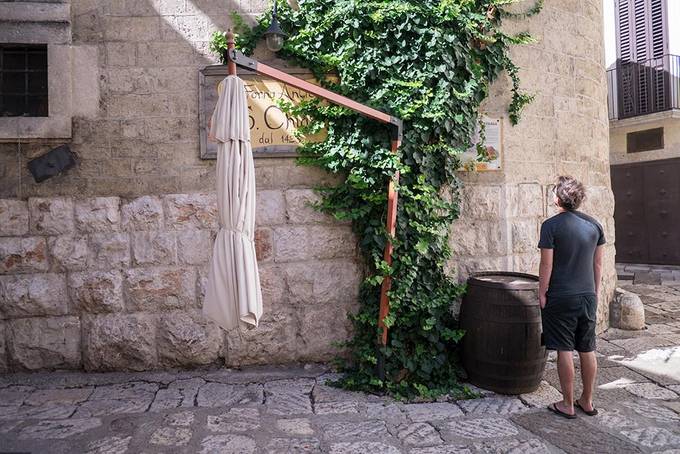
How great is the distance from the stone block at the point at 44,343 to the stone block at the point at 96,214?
31.8 inches

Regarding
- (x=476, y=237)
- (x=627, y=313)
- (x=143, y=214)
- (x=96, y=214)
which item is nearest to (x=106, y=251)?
(x=96, y=214)

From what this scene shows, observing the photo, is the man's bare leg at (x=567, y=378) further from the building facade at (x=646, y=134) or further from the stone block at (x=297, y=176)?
the building facade at (x=646, y=134)

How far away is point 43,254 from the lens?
414 cm

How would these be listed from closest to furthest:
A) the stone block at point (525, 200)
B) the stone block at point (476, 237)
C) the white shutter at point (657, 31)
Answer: the stone block at point (476, 237) → the stone block at point (525, 200) → the white shutter at point (657, 31)

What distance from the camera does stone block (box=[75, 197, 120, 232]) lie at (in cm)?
416

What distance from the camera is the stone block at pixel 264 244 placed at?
4.26 metres

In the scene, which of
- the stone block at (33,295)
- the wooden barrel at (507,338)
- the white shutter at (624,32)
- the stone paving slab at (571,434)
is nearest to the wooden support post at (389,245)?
the wooden barrel at (507,338)

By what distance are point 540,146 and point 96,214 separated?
4.21 m

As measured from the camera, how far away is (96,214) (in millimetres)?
4164

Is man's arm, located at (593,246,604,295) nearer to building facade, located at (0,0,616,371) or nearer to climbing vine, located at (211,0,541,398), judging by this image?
climbing vine, located at (211,0,541,398)

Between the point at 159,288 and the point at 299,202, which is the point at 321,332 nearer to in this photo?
the point at 299,202

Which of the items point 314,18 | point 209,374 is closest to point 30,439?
point 209,374

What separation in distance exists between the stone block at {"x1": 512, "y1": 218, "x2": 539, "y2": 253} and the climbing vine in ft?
2.70

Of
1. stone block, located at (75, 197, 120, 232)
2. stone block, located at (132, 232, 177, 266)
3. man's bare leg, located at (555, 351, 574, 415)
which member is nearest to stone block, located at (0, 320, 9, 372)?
stone block, located at (75, 197, 120, 232)
